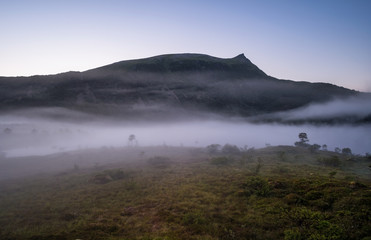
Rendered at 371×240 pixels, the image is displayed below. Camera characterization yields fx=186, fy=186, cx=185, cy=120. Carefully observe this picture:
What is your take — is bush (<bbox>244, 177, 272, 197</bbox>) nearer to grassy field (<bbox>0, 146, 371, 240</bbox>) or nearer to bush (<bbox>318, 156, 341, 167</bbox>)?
grassy field (<bbox>0, 146, 371, 240</bbox>)

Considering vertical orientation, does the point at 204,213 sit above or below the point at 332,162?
above

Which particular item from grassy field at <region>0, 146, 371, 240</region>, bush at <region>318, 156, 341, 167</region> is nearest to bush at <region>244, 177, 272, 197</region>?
grassy field at <region>0, 146, 371, 240</region>

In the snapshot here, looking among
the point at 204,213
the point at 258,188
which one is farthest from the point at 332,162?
the point at 204,213

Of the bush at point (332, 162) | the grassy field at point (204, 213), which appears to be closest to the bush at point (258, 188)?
the grassy field at point (204, 213)

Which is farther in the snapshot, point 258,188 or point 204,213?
point 258,188

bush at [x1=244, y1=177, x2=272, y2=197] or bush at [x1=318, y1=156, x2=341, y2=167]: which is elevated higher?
bush at [x1=244, y1=177, x2=272, y2=197]

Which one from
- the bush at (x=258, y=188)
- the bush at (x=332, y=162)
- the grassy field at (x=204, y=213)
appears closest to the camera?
the grassy field at (x=204, y=213)

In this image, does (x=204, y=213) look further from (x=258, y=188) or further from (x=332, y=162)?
(x=332, y=162)

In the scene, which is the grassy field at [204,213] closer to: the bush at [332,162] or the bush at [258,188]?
the bush at [258,188]

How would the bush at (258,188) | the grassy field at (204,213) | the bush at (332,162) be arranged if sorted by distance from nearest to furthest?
the grassy field at (204,213) → the bush at (258,188) → the bush at (332,162)

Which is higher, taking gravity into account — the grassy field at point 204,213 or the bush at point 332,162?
the grassy field at point 204,213

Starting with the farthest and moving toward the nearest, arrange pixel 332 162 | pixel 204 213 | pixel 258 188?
1. pixel 332 162
2. pixel 258 188
3. pixel 204 213

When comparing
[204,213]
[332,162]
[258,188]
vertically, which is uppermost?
[258,188]

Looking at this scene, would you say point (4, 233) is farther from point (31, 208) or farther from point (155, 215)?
point (155, 215)
